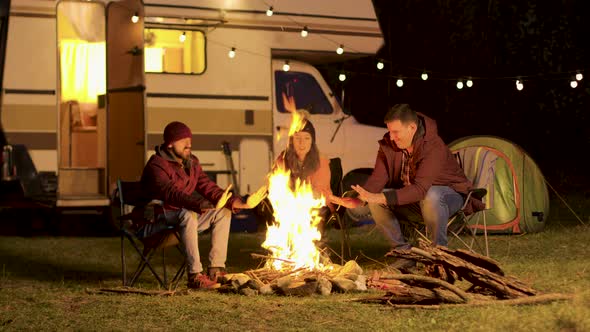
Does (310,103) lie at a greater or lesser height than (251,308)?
greater

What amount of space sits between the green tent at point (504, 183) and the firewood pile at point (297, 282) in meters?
3.46

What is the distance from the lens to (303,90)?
10320mm

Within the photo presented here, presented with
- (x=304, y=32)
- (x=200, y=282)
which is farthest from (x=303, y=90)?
(x=200, y=282)

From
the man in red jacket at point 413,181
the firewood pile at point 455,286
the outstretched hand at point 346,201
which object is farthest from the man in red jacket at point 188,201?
the firewood pile at point 455,286

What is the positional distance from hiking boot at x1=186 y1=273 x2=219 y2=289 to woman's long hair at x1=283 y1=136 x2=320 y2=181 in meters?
1.28

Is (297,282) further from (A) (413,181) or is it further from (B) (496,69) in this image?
(B) (496,69)

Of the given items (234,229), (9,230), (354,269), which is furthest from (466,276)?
(9,230)

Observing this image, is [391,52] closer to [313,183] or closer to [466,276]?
[313,183]

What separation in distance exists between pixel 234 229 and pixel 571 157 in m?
9.01

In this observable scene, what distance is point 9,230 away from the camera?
1076cm

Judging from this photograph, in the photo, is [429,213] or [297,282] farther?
[429,213]

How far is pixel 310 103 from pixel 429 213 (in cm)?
416

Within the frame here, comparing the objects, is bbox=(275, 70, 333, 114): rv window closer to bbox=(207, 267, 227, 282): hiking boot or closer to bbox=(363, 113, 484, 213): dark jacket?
bbox=(363, 113, 484, 213): dark jacket

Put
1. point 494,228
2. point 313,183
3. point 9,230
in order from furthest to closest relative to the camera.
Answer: point 9,230, point 494,228, point 313,183
